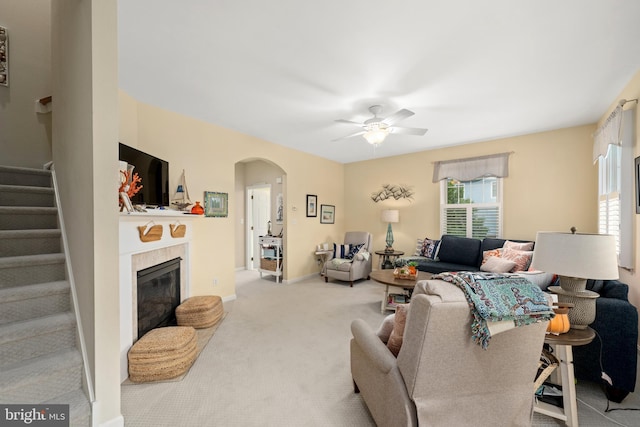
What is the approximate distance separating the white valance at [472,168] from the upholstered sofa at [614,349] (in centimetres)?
298

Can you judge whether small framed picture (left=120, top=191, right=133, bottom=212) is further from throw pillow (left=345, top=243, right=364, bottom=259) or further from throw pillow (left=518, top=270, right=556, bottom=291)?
throw pillow (left=345, top=243, right=364, bottom=259)

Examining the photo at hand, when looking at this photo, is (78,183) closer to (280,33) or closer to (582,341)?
(280,33)

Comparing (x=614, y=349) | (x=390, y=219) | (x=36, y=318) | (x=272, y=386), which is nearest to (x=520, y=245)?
(x=390, y=219)

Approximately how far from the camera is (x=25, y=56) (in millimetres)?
2764

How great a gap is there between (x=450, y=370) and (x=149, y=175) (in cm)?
301

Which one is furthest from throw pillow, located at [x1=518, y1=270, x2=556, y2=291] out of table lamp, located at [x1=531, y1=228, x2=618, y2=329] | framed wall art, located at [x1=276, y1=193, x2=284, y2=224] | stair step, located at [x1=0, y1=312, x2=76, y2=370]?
framed wall art, located at [x1=276, y1=193, x2=284, y2=224]

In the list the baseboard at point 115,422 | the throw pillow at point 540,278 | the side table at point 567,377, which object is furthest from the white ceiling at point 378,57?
the baseboard at point 115,422

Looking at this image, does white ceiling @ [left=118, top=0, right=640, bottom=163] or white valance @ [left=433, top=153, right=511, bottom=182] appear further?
white valance @ [left=433, top=153, right=511, bottom=182]

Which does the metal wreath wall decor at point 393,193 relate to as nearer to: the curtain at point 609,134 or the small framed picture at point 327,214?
the small framed picture at point 327,214

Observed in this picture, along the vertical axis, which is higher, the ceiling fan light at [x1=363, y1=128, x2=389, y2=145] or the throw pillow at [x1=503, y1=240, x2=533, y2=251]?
the ceiling fan light at [x1=363, y1=128, x2=389, y2=145]

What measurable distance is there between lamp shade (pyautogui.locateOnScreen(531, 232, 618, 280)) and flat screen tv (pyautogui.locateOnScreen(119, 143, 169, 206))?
3.31m

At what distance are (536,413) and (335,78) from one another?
295cm

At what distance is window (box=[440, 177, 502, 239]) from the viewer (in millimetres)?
4523

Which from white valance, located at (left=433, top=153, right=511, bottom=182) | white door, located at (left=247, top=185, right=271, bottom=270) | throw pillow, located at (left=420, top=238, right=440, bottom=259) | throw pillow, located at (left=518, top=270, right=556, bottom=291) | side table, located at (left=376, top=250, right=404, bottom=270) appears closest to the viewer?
throw pillow, located at (left=518, top=270, right=556, bottom=291)
